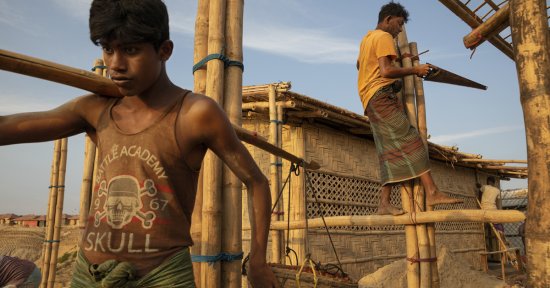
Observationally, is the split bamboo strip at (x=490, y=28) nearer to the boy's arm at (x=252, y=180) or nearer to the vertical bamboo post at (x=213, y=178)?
the vertical bamboo post at (x=213, y=178)

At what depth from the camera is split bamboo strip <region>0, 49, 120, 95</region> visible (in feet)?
5.31

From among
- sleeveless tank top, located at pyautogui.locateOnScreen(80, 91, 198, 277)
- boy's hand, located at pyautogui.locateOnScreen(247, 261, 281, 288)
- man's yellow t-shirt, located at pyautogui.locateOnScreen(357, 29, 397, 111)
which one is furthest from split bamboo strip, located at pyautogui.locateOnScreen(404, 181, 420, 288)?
sleeveless tank top, located at pyautogui.locateOnScreen(80, 91, 198, 277)

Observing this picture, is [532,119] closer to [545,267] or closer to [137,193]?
[545,267]

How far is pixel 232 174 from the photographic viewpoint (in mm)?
2770

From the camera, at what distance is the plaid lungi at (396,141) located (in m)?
3.97

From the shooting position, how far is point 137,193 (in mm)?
1475

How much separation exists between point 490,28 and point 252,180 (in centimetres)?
240

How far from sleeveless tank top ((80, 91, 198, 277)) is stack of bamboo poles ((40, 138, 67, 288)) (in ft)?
24.7

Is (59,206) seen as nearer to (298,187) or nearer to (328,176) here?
(298,187)

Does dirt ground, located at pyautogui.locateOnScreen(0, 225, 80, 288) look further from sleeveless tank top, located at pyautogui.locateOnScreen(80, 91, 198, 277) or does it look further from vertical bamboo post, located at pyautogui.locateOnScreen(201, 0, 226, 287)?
sleeveless tank top, located at pyautogui.locateOnScreen(80, 91, 198, 277)

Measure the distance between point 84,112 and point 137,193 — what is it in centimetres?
46

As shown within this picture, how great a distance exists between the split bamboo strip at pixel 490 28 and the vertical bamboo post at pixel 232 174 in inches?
72.1

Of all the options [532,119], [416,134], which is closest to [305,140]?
[416,134]

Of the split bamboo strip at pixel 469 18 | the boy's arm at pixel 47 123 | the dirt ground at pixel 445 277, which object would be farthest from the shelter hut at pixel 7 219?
the boy's arm at pixel 47 123
